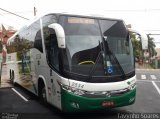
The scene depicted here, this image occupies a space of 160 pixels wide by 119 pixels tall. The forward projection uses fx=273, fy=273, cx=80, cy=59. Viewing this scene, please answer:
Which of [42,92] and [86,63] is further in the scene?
[42,92]

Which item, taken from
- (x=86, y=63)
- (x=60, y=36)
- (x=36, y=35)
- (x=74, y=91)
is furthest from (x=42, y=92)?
(x=60, y=36)

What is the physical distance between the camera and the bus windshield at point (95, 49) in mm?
7254

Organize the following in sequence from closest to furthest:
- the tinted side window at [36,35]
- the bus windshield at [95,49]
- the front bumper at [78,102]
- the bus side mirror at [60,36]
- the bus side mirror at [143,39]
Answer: the bus side mirror at [60,36] < the front bumper at [78,102] < the bus windshield at [95,49] < the bus side mirror at [143,39] < the tinted side window at [36,35]

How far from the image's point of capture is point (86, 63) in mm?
7309

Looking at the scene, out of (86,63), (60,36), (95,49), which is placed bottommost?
(86,63)

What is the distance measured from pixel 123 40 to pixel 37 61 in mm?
3188

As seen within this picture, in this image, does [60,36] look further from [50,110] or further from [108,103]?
[50,110]

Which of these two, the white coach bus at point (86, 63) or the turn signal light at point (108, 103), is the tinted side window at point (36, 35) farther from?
the turn signal light at point (108, 103)

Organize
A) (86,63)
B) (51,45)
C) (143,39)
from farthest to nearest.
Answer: (143,39)
(51,45)
(86,63)

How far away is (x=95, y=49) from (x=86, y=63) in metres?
0.50

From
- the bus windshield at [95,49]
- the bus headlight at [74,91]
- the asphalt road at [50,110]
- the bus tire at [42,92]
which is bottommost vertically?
the asphalt road at [50,110]

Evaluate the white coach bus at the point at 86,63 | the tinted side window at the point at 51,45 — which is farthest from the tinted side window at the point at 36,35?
the tinted side window at the point at 51,45

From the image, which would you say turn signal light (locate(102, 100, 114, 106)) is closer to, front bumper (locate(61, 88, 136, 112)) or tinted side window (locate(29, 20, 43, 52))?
front bumper (locate(61, 88, 136, 112))

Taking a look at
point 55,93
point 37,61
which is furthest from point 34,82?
point 55,93
